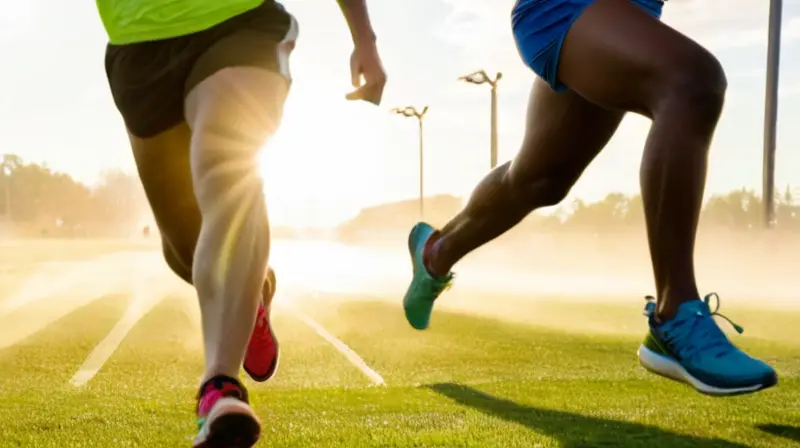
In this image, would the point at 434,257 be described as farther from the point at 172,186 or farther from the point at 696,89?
the point at 696,89

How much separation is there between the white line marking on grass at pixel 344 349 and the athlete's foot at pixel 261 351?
4.49 m

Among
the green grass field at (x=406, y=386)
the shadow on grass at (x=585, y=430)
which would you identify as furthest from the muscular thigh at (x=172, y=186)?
the shadow on grass at (x=585, y=430)

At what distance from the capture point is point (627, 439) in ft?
16.3

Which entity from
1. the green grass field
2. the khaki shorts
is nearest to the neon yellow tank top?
the khaki shorts

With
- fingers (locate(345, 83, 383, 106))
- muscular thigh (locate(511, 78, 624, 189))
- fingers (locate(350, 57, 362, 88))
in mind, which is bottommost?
muscular thigh (locate(511, 78, 624, 189))

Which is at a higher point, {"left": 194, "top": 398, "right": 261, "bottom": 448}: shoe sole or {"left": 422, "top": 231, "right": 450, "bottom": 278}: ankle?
{"left": 194, "top": 398, "right": 261, "bottom": 448}: shoe sole

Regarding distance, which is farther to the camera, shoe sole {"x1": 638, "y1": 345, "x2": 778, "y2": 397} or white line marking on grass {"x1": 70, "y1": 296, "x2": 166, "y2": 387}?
white line marking on grass {"x1": 70, "y1": 296, "x2": 166, "y2": 387}

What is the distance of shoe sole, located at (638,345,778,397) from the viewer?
2801 mm

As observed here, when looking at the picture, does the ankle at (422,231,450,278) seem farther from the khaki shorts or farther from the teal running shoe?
the khaki shorts

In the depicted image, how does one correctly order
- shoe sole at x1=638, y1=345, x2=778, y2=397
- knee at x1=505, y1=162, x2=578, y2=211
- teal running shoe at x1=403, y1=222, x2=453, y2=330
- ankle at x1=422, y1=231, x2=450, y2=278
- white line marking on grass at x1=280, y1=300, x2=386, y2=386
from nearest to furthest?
shoe sole at x1=638, y1=345, x2=778, y2=397 < knee at x1=505, y1=162, x2=578, y2=211 < ankle at x1=422, y1=231, x2=450, y2=278 < teal running shoe at x1=403, y1=222, x2=453, y2=330 < white line marking on grass at x1=280, y1=300, x2=386, y2=386

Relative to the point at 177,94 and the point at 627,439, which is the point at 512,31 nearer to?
the point at 177,94

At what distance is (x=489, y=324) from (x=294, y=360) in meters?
4.25

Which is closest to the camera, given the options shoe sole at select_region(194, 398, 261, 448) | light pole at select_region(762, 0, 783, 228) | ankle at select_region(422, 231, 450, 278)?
shoe sole at select_region(194, 398, 261, 448)

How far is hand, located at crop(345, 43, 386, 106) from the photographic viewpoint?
3.25 metres
